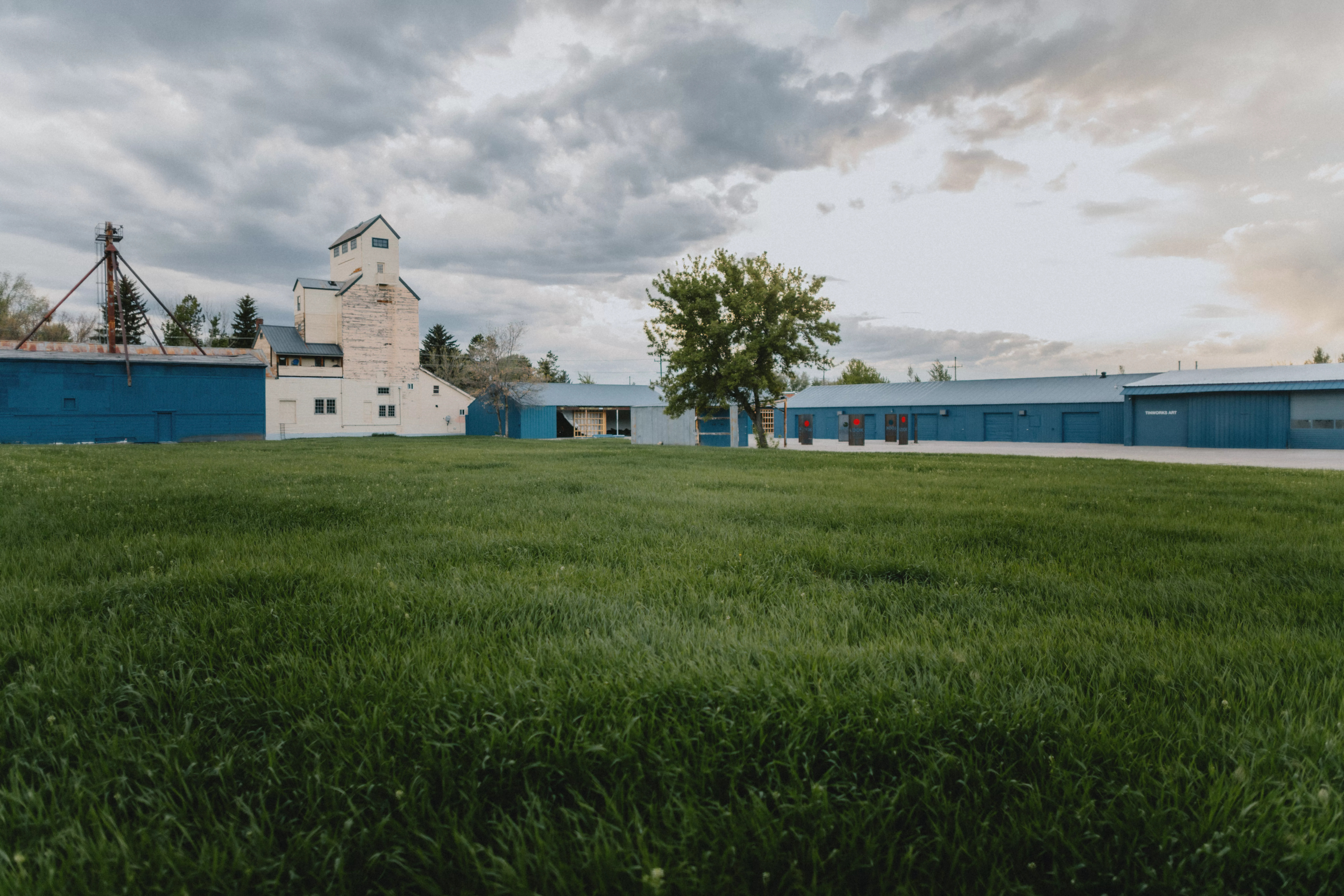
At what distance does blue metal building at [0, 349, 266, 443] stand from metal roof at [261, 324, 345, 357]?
1217 cm

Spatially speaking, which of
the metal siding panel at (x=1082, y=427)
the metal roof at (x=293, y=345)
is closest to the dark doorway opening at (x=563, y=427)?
the metal roof at (x=293, y=345)

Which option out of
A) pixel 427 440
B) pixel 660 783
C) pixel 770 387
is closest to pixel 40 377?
pixel 427 440

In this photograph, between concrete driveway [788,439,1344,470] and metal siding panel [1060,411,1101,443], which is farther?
metal siding panel [1060,411,1101,443]

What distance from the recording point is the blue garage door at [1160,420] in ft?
123

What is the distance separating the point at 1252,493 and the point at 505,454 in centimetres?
1901

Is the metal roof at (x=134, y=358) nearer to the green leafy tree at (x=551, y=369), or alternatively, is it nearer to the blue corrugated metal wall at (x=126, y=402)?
the blue corrugated metal wall at (x=126, y=402)

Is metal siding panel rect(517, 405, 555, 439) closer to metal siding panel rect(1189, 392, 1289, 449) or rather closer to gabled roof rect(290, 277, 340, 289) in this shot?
gabled roof rect(290, 277, 340, 289)

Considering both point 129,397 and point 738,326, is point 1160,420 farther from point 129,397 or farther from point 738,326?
point 129,397

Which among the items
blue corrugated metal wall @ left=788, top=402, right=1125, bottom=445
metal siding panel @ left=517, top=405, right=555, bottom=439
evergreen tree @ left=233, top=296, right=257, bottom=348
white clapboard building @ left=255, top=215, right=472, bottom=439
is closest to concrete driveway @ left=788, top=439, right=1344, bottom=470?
blue corrugated metal wall @ left=788, top=402, right=1125, bottom=445

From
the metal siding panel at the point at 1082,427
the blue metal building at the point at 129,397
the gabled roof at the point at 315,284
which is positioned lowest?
the metal siding panel at the point at 1082,427

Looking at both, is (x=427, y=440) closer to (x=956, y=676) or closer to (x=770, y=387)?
(x=770, y=387)

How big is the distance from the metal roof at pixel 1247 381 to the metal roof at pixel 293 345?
5615cm

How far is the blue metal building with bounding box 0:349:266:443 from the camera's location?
32.0 metres

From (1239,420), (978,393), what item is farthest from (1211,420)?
(978,393)
